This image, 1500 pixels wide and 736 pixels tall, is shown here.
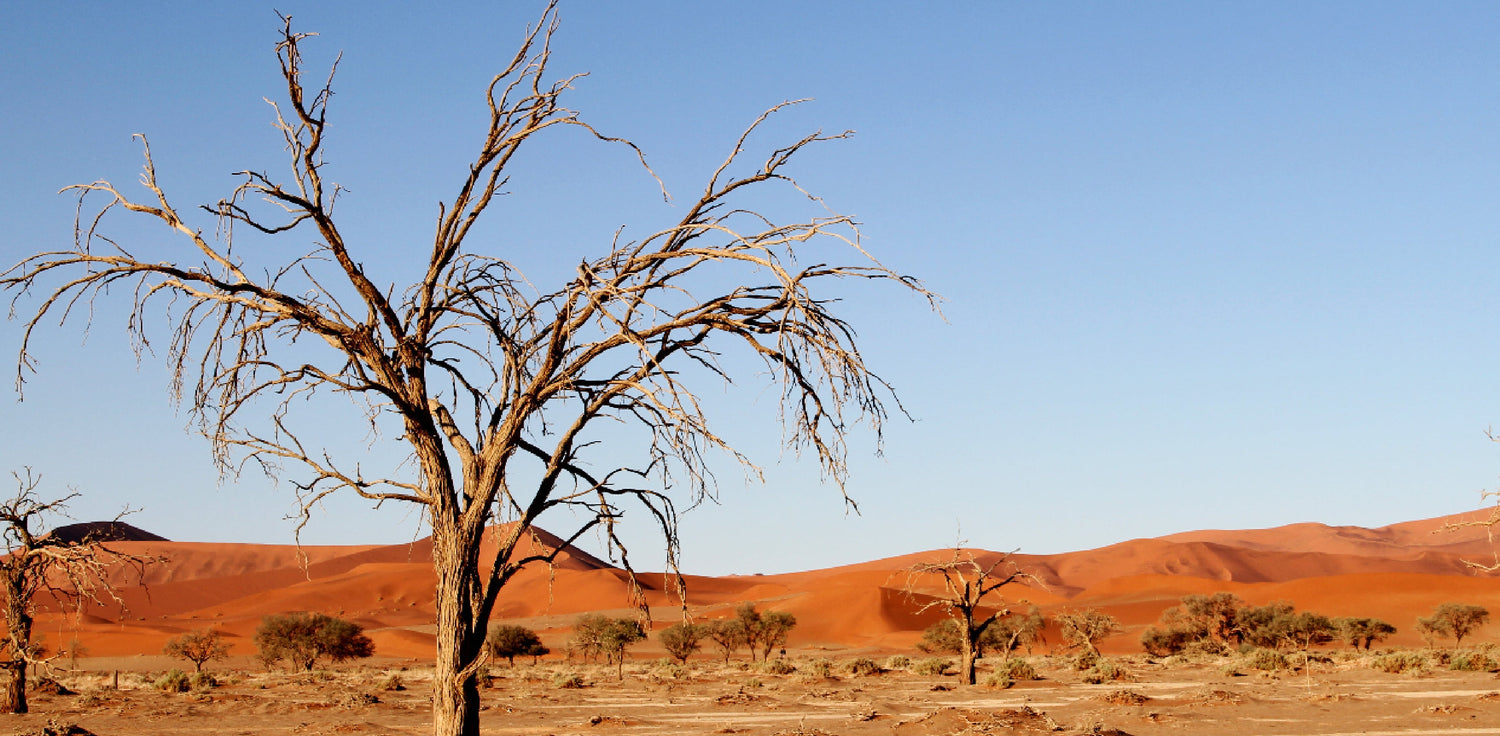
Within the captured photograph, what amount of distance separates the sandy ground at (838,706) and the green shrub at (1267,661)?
105 centimetres

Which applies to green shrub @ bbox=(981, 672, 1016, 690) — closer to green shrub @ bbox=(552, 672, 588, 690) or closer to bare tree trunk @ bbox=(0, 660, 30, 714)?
green shrub @ bbox=(552, 672, 588, 690)

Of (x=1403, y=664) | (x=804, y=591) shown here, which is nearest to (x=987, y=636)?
(x=1403, y=664)

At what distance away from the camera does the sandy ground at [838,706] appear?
19.5 m

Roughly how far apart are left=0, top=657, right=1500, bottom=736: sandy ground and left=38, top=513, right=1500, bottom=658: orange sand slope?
381 cm

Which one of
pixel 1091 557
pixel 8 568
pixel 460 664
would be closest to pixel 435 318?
pixel 460 664

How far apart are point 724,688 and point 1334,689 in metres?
16.2

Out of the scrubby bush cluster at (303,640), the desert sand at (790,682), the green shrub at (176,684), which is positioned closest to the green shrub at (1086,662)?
the desert sand at (790,682)

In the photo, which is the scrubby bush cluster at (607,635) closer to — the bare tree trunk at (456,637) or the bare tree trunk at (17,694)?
the bare tree trunk at (17,694)

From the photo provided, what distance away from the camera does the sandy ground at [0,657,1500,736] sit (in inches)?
770

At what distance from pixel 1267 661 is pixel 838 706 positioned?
1694cm

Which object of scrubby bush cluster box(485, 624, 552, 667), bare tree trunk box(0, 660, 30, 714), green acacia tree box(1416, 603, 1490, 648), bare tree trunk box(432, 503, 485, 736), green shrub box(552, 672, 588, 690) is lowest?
green acacia tree box(1416, 603, 1490, 648)

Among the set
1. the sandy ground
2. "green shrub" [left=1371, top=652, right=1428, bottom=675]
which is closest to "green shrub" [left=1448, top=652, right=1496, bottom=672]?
"green shrub" [left=1371, top=652, right=1428, bottom=675]

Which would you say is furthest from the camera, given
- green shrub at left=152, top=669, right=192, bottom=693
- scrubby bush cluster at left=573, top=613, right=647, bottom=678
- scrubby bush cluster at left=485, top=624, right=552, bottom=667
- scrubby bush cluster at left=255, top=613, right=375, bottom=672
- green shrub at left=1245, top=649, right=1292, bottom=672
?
scrubby bush cluster at left=485, top=624, right=552, bottom=667

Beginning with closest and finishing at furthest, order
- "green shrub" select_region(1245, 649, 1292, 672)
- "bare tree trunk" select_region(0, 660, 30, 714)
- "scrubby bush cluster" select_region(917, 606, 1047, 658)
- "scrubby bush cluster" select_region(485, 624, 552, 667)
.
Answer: "bare tree trunk" select_region(0, 660, 30, 714) < "green shrub" select_region(1245, 649, 1292, 672) < "scrubby bush cluster" select_region(485, 624, 552, 667) < "scrubby bush cluster" select_region(917, 606, 1047, 658)
